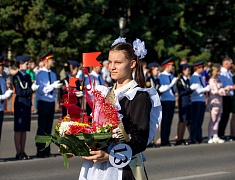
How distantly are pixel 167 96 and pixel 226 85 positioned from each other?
2.34 metres

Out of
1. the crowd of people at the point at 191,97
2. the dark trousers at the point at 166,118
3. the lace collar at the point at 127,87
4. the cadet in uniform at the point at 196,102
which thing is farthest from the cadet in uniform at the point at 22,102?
the lace collar at the point at 127,87

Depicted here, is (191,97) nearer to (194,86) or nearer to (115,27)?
(194,86)

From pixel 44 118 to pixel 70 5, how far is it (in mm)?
20494

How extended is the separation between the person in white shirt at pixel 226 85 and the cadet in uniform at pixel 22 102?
19.7 ft

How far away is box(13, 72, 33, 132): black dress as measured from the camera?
13.4 meters

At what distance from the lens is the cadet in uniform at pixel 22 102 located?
13.4m

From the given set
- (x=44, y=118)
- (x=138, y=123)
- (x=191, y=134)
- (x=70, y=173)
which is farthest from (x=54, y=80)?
(x=138, y=123)

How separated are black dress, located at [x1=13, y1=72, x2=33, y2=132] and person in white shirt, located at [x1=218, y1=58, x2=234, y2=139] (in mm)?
5990

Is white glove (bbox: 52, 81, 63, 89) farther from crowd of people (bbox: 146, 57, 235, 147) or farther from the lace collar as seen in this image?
the lace collar

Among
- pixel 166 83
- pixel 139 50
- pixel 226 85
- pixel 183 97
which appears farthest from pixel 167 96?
pixel 139 50

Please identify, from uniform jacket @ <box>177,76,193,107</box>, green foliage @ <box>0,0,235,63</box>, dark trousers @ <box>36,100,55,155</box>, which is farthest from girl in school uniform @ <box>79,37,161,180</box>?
green foliage @ <box>0,0,235,63</box>

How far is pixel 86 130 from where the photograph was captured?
5215 millimetres

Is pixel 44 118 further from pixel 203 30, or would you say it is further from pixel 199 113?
pixel 203 30

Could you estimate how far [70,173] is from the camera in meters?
11.8
